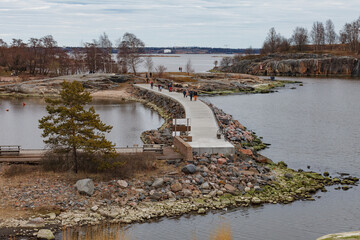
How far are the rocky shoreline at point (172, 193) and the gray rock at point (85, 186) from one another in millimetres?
207

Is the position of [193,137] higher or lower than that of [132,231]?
higher

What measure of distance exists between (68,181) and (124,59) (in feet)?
213

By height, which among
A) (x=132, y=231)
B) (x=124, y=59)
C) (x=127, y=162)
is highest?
(x=124, y=59)

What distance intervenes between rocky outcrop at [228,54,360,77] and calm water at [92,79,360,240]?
2295 inches

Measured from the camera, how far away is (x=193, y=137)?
27.6 meters

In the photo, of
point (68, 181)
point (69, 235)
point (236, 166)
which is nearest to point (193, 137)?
point (236, 166)

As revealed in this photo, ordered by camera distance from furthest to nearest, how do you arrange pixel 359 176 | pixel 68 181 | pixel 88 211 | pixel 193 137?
pixel 193 137 < pixel 359 176 < pixel 68 181 < pixel 88 211

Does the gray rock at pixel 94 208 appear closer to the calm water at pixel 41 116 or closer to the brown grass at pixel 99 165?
the brown grass at pixel 99 165

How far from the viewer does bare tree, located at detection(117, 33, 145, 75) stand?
271ft

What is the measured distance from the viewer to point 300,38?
508ft

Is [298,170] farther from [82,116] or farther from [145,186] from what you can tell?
[82,116]

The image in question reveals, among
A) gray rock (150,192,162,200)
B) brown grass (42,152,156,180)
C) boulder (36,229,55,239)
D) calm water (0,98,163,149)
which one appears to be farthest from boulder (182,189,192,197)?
calm water (0,98,163,149)

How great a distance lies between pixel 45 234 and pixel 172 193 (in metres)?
6.61

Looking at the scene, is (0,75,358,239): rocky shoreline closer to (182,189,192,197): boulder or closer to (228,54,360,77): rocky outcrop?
(182,189,192,197): boulder
